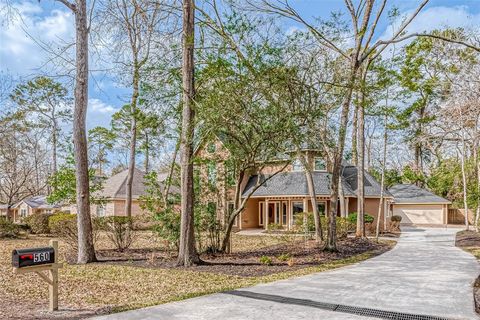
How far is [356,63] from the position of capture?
13.4m

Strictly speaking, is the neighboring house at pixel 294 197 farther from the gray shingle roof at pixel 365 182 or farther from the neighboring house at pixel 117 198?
the neighboring house at pixel 117 198

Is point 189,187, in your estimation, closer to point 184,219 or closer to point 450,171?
point 184,219

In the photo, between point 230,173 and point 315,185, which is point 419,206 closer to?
point 315,185

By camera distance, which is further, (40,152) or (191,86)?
(40,152)

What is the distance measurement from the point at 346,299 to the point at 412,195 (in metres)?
30.7

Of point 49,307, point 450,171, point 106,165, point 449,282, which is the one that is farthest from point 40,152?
point 450,171

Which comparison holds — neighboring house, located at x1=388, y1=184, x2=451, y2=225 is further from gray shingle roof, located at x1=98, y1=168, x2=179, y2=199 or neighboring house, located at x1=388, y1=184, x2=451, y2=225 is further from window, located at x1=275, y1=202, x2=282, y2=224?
gray shingle roof, located at x1=98, y1=168, x2=179, y2=199

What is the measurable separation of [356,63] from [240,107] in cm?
554

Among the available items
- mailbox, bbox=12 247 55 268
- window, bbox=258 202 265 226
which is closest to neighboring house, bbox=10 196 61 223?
window, bbox=258 202 265 226

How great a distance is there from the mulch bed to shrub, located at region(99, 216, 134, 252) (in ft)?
0.99

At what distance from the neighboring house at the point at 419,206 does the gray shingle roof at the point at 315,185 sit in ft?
24.8

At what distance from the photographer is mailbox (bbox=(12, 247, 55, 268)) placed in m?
5.47

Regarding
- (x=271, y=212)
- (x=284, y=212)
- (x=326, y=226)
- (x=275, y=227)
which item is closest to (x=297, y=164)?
(x=326, y=226)

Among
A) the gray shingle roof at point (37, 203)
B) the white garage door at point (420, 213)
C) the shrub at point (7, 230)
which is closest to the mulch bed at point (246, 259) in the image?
the shrub at point (7, 230)
